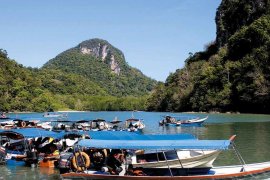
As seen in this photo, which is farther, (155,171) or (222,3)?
(222,3)

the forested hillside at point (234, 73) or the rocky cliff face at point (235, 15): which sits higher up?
the rocky cliff face at point (235, 15)

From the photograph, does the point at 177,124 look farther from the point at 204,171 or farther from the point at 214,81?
the point at 214,81

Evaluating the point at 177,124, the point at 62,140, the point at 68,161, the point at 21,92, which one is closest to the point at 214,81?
the point at 177,124

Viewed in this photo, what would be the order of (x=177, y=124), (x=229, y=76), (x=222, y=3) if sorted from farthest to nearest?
(x=222, y=3), (x=229, y=76), (x=177, y=124)

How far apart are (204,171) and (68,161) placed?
7724 mm

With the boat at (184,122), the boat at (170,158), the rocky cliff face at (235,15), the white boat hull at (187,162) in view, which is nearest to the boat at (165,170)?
the white boat hull at (187,162)

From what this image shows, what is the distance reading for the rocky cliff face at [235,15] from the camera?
13912 cm

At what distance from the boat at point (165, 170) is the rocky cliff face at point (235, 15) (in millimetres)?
122527

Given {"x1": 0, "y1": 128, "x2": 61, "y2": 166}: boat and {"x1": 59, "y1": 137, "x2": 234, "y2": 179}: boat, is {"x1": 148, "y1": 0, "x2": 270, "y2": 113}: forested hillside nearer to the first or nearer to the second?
{"x1": 0, "y1": 128, "x2": 61, "y2": 166}: boat

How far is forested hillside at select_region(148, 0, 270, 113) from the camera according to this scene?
11081 cm

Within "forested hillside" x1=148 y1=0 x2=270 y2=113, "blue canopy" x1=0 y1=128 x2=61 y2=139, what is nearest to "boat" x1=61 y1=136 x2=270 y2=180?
"blue canopy" x1=0 y1=128 x2=61 y2=139

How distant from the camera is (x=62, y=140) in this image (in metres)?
31.8

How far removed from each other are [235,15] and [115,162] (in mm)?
137620

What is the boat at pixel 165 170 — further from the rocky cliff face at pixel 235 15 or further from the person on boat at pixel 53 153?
the rocky cliff face at pixel 235 15
